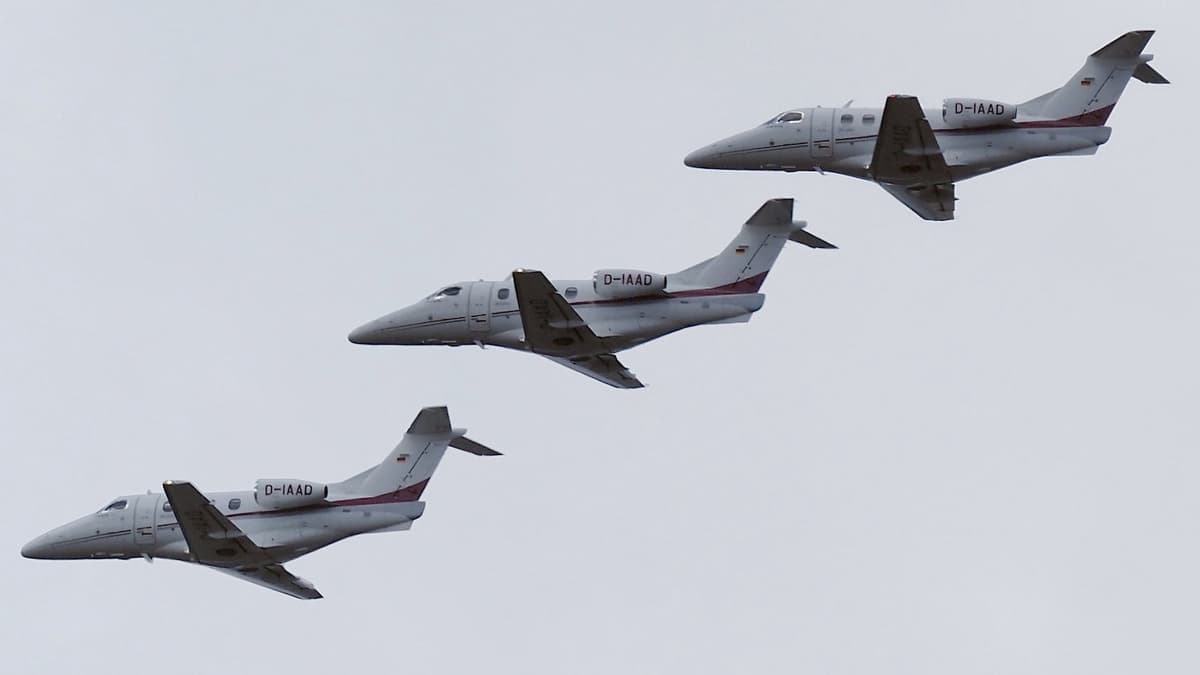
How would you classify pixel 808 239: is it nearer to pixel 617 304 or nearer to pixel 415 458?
pixel 617 304

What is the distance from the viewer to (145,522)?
217 ft

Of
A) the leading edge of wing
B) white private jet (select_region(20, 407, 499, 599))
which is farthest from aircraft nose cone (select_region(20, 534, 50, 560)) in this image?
the leading edge of wing

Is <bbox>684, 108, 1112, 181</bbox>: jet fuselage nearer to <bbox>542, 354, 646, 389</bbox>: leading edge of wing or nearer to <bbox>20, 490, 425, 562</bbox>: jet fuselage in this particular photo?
<bbox>542, 354, 646, 389</bbox>: leading edge of wing

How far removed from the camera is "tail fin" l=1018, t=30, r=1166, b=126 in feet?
208

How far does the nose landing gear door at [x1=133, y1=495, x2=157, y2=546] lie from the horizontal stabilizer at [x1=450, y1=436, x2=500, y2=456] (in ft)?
31.7

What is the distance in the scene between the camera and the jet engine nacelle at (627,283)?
210 ft

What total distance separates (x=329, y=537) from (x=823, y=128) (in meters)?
20.1

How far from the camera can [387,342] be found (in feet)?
226

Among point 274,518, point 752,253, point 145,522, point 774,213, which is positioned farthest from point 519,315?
point 145,522

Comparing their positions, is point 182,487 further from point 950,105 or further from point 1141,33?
point 1141,33

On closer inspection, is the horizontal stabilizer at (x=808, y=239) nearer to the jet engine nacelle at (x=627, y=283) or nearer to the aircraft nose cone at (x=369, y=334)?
the jet engine nacelle at (x=627, y=283)

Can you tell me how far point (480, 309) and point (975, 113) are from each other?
55.5 feet

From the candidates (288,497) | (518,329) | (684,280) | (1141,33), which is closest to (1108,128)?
(1141,33)

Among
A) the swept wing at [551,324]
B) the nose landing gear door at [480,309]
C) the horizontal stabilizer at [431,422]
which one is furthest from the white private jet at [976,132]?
the horizontal stabilizer at [431,422]
